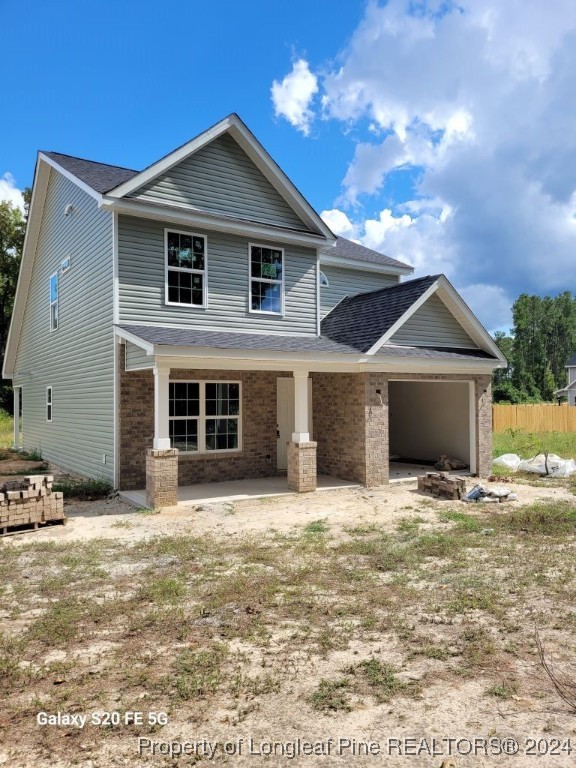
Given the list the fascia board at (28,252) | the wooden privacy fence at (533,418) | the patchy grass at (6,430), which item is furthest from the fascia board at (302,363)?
the patchy grass at (6,430)

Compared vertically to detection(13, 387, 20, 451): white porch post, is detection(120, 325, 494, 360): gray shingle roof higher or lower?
higher

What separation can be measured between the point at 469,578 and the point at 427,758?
3459 millimetres

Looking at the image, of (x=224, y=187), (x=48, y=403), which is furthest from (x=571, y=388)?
(x=48, y=403)

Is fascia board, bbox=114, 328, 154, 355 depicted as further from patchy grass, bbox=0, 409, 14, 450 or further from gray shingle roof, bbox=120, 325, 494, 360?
patchy grass, bbox=0, 409, 14, 450

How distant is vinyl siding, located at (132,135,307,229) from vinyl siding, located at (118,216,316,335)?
2.36 feet

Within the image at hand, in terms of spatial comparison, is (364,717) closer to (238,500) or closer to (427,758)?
(427,758)

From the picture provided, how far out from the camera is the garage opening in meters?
16.0

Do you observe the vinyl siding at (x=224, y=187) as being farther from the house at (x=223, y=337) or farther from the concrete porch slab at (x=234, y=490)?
the concrete porch slab at (x=234, y=490)

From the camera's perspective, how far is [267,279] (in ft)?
45.1

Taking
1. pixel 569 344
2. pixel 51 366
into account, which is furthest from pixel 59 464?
pixel 569 344

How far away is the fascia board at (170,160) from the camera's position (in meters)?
11.5

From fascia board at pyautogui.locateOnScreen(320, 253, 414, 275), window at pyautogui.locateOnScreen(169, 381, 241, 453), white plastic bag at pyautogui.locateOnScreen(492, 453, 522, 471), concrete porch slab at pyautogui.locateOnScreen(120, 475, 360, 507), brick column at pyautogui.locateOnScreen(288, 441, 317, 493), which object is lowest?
concrete porch slab at pyautogui.locateOnScreen(120, 475, 360, 507)

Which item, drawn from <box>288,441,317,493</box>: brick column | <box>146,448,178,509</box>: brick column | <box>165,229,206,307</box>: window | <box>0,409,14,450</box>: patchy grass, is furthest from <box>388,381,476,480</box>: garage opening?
<box>0,409,14,450</box>: patchy grass

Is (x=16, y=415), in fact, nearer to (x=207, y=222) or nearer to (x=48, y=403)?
(x=48, y=403)
